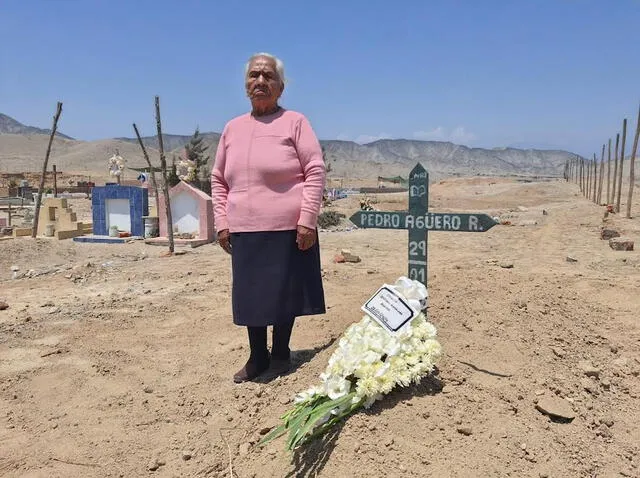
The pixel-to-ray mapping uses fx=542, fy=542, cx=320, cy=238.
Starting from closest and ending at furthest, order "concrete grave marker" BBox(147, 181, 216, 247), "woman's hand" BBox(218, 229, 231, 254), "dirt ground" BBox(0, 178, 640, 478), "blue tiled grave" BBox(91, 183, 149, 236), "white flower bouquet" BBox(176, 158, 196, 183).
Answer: "dirt ground" BBox(0, 178, 640, 478), "woman's hand" BBox(218, 229, 231, 254), "concrete grave marker" BBox(147, 181, 216, 247), "blue tiled grave" BBox(91, 183, 149, 236), "white flower bouquet" BBox(176, 158, 196, 183)

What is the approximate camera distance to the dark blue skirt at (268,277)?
3223mm

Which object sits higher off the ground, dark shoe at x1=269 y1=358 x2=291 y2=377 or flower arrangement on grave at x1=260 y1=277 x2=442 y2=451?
flower arrangement on grave at x1=260 y1=277 x2=442 y2=451

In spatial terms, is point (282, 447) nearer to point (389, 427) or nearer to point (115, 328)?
point (389, 427)

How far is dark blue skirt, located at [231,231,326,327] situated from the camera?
10.6 ft

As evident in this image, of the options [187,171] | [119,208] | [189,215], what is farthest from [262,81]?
[187,171]

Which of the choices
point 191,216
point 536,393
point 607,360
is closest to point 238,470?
point 536,393

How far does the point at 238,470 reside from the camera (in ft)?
8.09

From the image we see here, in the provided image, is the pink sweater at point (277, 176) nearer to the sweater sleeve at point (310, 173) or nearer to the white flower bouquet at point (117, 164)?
the sweater sleeve at point (310, 173)

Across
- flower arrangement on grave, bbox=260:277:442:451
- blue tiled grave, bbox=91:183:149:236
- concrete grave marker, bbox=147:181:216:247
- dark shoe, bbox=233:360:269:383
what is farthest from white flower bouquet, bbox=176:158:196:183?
flower arrangement on grave, bbox=260:277:442:451

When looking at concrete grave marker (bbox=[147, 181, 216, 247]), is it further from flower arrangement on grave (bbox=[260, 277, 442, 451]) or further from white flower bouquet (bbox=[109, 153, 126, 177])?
flower arrangement on grave (bbox=[260, 277, 442, 451])

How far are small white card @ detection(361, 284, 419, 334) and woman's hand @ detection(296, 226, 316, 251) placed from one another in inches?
22.1

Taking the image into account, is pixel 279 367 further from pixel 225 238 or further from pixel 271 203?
pixel 271 203

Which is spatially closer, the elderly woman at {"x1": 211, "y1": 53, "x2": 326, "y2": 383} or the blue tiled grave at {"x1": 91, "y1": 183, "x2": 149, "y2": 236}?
the elderly woman at {"x1": 211, "y1": 53, "x2": 326, "y2": 383}

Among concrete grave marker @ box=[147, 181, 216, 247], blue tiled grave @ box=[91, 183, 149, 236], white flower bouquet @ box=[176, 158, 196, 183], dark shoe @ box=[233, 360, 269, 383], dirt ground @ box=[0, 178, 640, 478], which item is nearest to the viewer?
dirt ground @ box=[0, 178, 640, 478]
